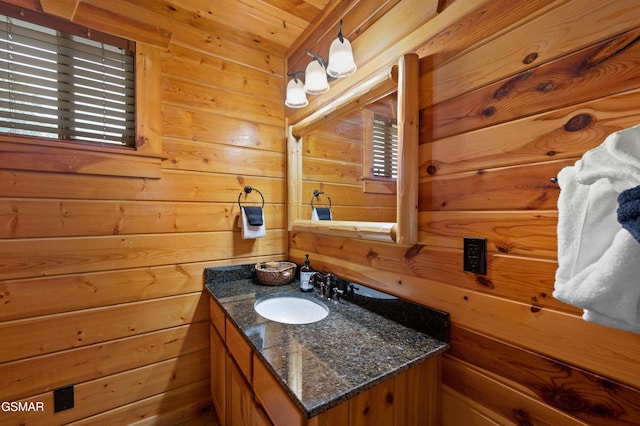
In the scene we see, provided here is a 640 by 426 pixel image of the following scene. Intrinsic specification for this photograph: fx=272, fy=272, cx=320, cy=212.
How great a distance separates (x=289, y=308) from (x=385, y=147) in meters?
0.97

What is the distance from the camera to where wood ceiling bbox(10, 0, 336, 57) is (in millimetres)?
1351

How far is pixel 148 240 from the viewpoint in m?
1.51

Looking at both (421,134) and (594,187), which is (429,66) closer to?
(421,134)

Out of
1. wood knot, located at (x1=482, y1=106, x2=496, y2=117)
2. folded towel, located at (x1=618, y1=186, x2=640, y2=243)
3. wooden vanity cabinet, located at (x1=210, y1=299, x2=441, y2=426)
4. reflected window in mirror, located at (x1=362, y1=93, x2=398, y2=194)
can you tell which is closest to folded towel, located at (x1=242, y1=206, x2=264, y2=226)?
wooden vanity cabinet, located at (x1=210, y1=299, x2=441, y2=426)

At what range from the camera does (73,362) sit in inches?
52.9

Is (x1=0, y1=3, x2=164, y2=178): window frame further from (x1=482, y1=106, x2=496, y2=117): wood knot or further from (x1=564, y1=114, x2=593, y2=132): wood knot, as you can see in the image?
(x1=564, y1=114, x2=593, y2=132): wood knot

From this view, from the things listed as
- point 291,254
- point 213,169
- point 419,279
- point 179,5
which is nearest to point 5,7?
point 179,5

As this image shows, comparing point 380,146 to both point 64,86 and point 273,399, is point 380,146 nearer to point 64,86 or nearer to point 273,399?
point 273,399

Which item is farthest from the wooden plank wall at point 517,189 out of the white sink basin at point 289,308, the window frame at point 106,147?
the window frame at point 106,147

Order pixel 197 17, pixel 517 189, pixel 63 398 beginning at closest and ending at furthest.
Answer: pixel 517 189 < pixel 63 398 < pixel 197 17

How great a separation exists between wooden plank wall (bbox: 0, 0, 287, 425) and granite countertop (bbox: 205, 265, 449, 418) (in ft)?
1.68

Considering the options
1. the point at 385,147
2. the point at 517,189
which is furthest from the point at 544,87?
the point at 385,147

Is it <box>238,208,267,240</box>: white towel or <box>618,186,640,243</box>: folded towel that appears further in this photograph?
<box>238,208,267,240</box>: white towel

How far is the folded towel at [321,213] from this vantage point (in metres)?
1.60
